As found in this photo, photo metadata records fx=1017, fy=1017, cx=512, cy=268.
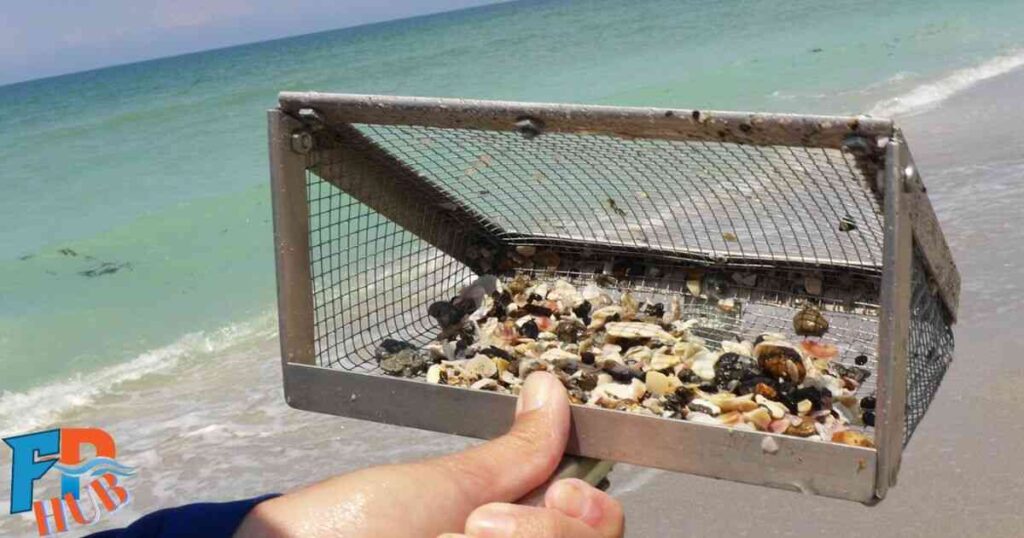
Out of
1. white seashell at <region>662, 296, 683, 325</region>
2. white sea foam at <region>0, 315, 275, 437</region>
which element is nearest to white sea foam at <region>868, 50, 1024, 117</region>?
white sea foam at <region>0, 315, 275, 437</region>

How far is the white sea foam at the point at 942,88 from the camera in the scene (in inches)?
420

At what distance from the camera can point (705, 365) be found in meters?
2.29

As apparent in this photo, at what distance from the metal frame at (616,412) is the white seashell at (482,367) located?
0.35 meters

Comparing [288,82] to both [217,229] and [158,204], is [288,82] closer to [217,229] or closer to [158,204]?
[158,204]

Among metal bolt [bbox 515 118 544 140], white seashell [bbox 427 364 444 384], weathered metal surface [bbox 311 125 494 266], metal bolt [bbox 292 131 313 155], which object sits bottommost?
white seashell [bbox 427 364 444 384]

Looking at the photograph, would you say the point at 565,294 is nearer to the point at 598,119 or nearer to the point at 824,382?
the point at 824,382

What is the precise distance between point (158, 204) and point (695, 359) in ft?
32.7

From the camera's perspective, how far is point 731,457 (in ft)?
5.57

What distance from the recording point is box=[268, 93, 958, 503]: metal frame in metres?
1.58

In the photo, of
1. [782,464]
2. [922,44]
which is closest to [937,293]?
[782,464]

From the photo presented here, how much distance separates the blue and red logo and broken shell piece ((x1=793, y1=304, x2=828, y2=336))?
8.47 feet

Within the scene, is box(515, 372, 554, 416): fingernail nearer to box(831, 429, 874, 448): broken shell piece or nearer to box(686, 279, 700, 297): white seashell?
box(831, 429, 874, 448): broken shell piece

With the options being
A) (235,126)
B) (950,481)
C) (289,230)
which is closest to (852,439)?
(289,230)

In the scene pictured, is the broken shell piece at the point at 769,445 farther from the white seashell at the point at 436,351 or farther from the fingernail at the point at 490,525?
the white seashell at the point at 436,351
